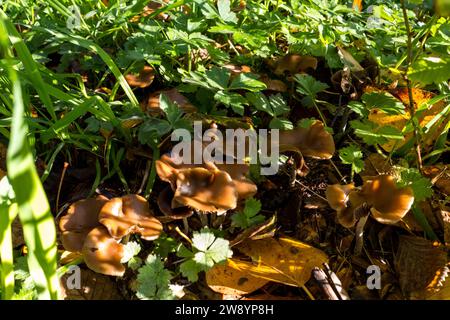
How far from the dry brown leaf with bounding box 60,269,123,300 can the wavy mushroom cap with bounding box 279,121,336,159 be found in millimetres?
612

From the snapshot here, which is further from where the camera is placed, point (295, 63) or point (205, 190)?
point (295, 63)

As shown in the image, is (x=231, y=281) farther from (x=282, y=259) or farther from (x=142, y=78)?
(x=142, y=78)

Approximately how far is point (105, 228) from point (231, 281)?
0.37m

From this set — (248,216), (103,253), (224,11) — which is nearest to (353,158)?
(248,216)

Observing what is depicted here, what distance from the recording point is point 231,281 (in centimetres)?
136

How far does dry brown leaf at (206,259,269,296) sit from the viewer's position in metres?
1.34

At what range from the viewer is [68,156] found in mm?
1658

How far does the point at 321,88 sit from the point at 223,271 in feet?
2.23

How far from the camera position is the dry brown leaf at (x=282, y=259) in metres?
1.36

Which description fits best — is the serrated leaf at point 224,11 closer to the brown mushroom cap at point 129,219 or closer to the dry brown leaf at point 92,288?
the brown mushroom cap at point 129,219

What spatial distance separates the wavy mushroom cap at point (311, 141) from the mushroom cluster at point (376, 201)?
0.15 meters

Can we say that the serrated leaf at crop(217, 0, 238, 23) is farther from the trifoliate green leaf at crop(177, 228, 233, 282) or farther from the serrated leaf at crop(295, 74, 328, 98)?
the trifoliate green leaf at crop(177, 228, 233, 282)

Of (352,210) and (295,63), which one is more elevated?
(295,63)
